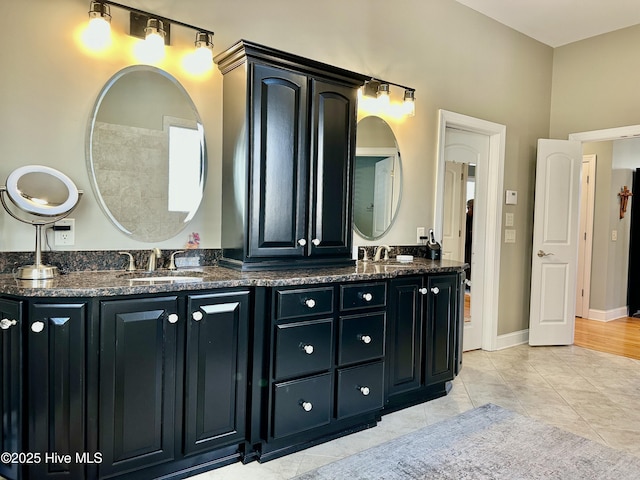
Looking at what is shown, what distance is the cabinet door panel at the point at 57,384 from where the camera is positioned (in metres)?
1.77

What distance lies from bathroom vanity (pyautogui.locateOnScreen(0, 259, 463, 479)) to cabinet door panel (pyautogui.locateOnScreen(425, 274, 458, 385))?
9cm

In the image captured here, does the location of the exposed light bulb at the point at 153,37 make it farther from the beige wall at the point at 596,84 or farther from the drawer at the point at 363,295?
the beige wall at the point at 596,84

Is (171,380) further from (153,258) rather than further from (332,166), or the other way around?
(332,166)

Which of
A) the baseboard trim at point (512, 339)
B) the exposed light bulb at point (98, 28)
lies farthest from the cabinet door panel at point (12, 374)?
the baseboard trim at point (512, 339)

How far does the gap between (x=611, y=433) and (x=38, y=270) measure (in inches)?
126

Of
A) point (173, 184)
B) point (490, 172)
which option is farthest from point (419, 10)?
point (173, 184)

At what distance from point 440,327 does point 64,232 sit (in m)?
2.34

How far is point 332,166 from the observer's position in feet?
9.18

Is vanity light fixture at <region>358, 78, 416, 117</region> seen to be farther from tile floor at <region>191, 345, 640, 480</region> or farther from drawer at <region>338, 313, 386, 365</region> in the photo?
tile floor at <region>191, 345, 640, 480</region>

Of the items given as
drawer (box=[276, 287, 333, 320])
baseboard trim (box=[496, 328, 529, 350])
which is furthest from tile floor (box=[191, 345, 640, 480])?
drawer (box=[276, 287, 333, 320])

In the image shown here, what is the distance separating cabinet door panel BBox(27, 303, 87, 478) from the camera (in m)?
1.77

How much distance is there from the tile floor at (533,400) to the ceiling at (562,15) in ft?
10.2

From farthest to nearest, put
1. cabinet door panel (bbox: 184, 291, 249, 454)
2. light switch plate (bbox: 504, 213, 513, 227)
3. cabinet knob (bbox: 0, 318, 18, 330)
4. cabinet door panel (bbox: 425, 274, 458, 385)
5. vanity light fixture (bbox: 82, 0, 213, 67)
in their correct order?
light switch plate (bbox: 504, 213, 513, 227)
cabinet door panel (bbox: 425, 274, 458, 385)
vanity light fixture (bbox: 82, 0, 213, 67)
cabinet door panel (bbox: 184, 291, 249, 454)
cabinet knob (bbox: 0, 318, 18, 330)

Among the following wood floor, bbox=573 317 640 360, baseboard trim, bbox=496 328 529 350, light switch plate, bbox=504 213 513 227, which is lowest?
wood floor, bbox=573 317 640 360
